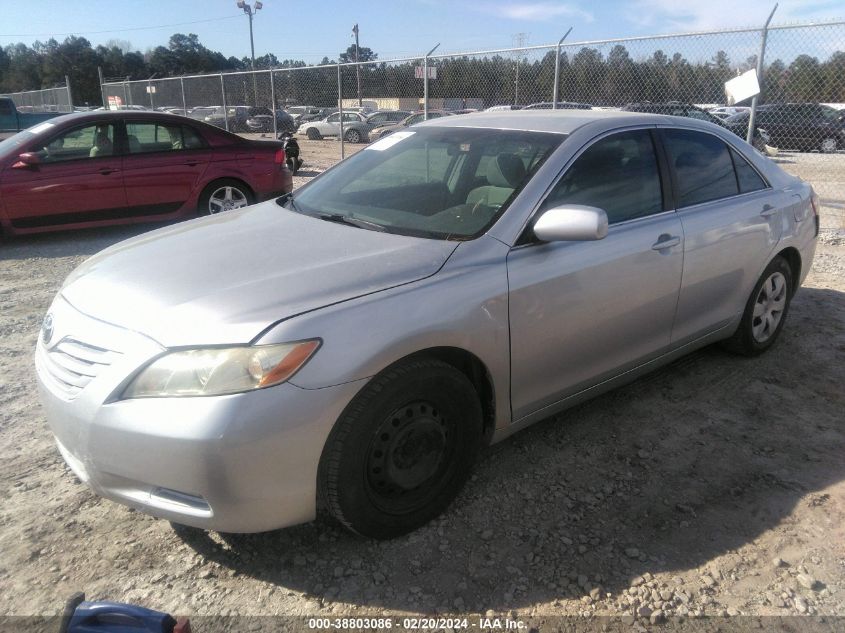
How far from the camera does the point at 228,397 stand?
2.08m

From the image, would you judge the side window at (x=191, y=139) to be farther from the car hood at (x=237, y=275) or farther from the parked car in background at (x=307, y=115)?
the parked car in background at (x=307, y=115)

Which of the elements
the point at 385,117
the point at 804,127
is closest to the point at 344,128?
the point at 385,117

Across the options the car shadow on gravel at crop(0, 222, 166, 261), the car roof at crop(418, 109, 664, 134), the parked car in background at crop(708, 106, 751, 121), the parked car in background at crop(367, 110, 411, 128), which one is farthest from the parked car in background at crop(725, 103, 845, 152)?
the car roof at crop(418, 109, 664, 134)

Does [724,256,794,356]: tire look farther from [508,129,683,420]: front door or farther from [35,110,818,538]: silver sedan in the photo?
[508,129,683,420]: front door

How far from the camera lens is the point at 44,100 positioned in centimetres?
3047

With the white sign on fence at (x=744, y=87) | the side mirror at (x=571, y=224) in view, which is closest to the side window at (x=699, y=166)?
the side mirror at (x=571, y=224)

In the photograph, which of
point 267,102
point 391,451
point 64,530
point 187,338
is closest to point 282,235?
point 187,338

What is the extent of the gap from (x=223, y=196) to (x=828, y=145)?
17617 millimetres

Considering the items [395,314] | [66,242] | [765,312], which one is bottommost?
[66,242]

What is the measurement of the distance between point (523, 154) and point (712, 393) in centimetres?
193

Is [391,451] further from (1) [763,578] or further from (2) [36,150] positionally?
(2) [36,150]

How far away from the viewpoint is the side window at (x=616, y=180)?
3.08 meters

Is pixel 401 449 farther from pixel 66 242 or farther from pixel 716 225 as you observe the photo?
pixel 66 242

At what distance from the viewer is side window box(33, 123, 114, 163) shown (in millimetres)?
7375
